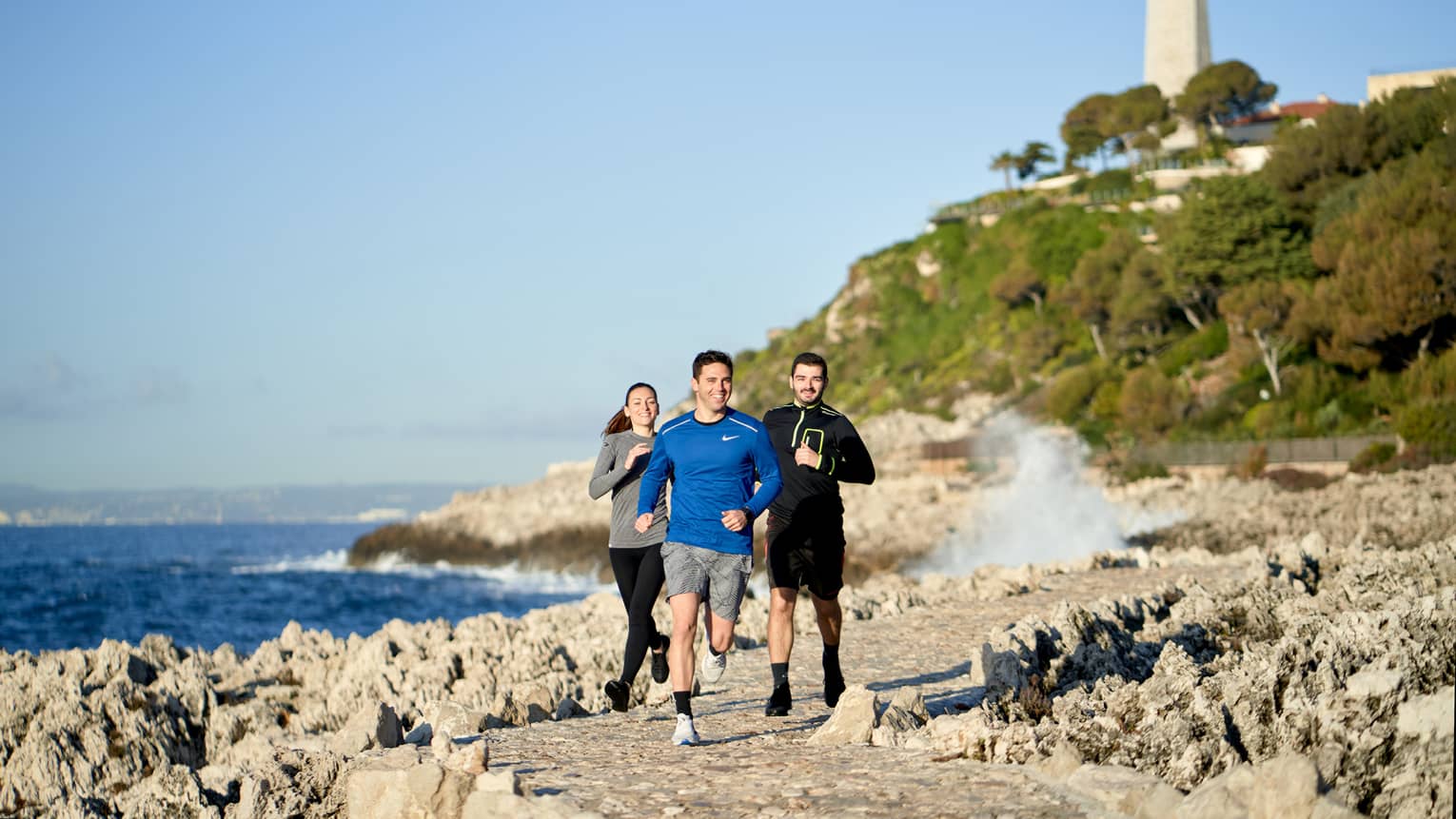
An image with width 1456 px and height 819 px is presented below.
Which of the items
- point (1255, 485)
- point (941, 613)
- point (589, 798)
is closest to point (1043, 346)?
point (1255, 485)

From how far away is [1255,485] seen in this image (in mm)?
34688

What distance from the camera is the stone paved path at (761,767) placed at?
5.28 metres

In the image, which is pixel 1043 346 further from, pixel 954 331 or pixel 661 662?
pixel 661 662

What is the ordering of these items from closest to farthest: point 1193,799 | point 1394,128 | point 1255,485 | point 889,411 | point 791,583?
point 1193,799, point 791,583, point 1255,485, point 1394,128, point 889,411

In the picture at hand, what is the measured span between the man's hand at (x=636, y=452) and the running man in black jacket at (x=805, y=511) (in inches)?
32.1

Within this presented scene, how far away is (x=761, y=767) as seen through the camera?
6.13 m

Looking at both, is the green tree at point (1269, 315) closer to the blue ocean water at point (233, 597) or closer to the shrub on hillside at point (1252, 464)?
the shrub on hillside at point (1252, 464)

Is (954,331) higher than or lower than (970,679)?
higher

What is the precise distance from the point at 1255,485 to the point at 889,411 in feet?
108

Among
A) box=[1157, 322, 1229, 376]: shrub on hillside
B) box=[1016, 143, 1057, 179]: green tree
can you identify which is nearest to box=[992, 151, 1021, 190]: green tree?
box=[1016, 143, 1057, 179]: green tree

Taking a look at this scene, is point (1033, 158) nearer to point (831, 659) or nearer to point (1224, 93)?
point (1224, 93)

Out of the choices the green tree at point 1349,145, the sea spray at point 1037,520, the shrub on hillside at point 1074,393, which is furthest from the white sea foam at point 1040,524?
the green tree at point 1349,145

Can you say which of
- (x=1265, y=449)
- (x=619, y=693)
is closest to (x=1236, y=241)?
(x=1265, y=449)

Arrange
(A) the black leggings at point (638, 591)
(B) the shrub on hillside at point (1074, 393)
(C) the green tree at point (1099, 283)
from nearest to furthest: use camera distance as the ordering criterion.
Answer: (A) the black leggings at point (638, 591) → (B) the shrub on hillside at point (1074, 393) → (C) the green tree at point (1099, 283)
